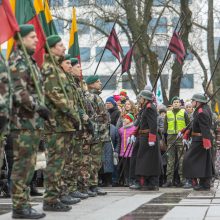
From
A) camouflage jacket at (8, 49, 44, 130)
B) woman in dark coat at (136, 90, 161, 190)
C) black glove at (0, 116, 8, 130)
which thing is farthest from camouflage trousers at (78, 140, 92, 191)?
black glove at (0, 116, 8, 130)

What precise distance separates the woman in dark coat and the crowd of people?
19 mm

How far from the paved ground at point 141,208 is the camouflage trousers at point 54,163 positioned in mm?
321

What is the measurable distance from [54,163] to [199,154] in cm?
569

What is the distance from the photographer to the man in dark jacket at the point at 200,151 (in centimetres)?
1473

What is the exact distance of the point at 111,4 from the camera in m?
35.2

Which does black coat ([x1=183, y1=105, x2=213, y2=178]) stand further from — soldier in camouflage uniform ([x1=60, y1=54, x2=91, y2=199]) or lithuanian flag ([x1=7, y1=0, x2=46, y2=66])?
lithuanian flag ([x1=7, y1=0, x2=46, y2=66])

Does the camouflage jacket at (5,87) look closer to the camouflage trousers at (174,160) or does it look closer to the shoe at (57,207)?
the shoe at (57,207)

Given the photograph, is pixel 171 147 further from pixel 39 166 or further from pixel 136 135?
pixel 39 166

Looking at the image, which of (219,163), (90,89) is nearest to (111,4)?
(219,163)

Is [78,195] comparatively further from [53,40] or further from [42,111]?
[42,111]

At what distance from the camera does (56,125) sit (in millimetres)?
9938

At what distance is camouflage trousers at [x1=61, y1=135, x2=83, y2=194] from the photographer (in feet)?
36.8

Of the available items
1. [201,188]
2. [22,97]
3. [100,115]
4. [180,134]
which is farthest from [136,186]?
[22,97]

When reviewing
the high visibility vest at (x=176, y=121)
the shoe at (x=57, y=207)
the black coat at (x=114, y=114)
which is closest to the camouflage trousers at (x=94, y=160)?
the shoe at (x=57, y=207)
